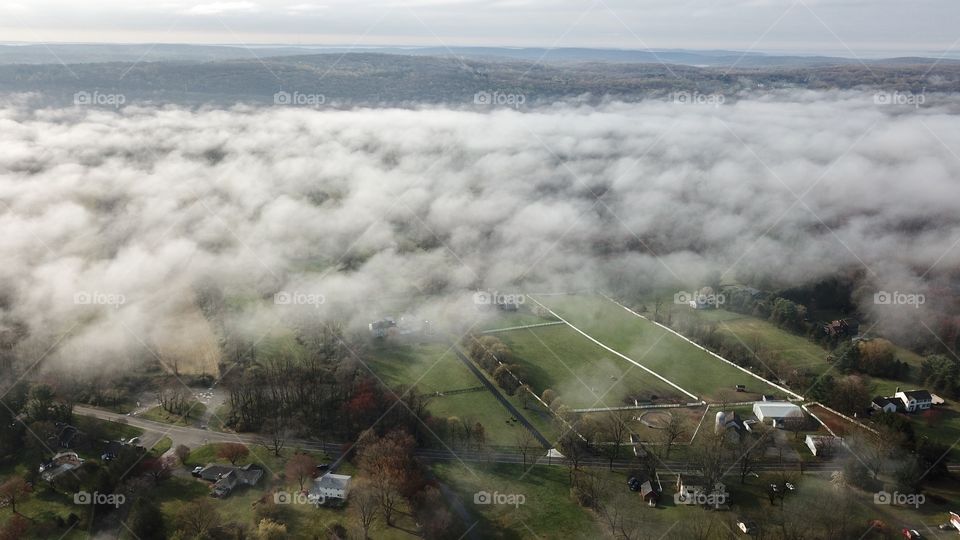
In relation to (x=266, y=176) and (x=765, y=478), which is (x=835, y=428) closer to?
(x=765, y=478)

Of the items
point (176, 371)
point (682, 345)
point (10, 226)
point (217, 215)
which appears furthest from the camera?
point (217, 215)

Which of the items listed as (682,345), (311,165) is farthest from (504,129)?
(682,345)

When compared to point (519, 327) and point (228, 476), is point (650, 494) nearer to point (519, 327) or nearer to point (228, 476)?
point (228, 476)

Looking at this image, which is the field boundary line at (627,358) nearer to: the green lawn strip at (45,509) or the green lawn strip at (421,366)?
the green lawn strip at (421,366)

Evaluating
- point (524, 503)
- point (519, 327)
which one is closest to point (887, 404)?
point (524, 503)

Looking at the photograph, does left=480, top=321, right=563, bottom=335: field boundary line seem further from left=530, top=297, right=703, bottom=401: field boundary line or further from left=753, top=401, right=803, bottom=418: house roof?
left=753, top=401, right=803, bottom=418: house roof

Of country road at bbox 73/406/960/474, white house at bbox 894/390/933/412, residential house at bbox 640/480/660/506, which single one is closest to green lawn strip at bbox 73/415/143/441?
country road at bbox 73/406/960/474
